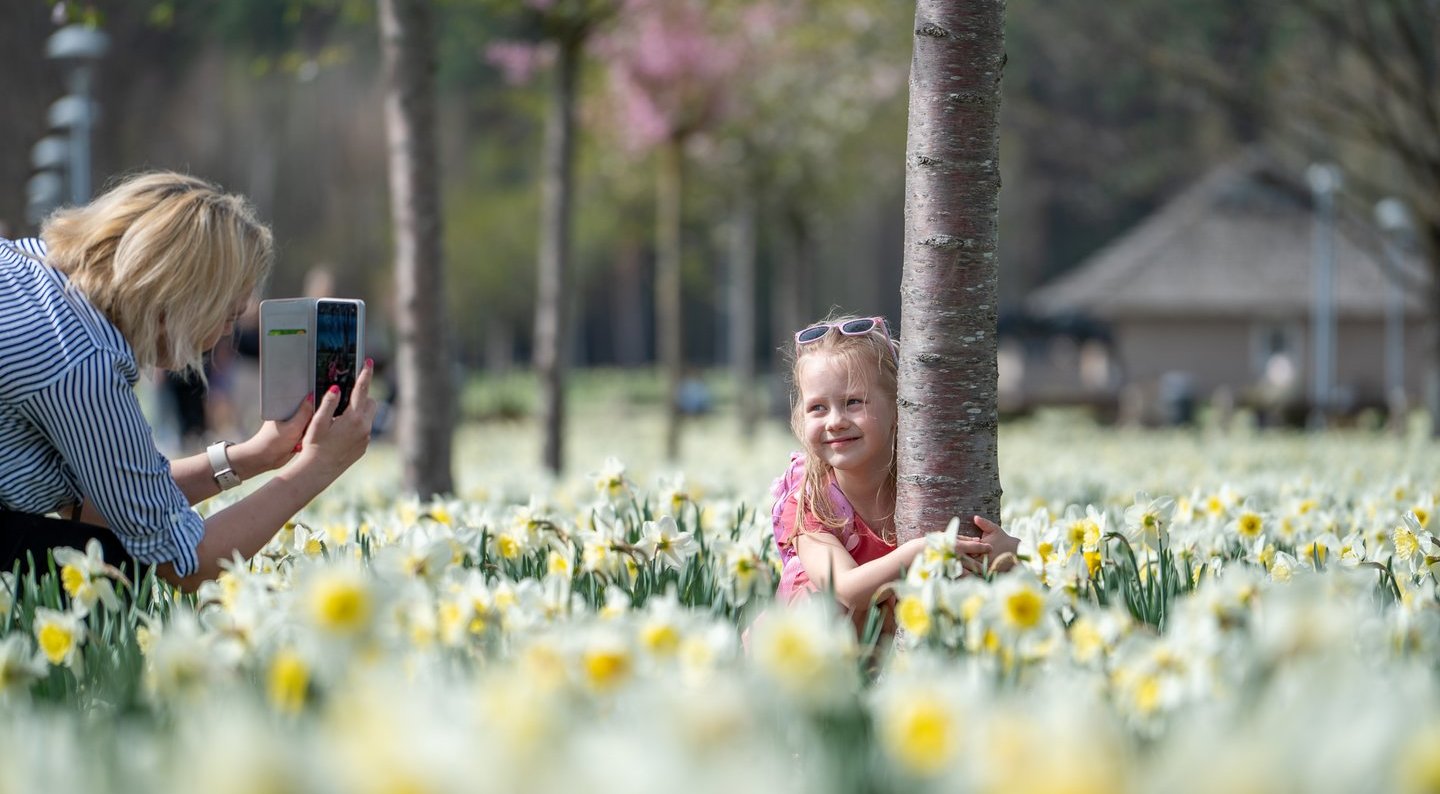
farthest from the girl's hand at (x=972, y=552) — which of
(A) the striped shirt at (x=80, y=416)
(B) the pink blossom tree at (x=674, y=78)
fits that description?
Result: (B) the pink blossom tree at (x=674, y=78)

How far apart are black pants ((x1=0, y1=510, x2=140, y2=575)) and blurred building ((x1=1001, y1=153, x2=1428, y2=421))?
2727cm

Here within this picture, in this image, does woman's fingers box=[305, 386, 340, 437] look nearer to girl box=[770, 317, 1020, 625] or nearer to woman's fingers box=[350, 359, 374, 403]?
woman's fingers box=[350, 359, 374, 403]

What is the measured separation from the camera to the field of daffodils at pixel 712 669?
115cm

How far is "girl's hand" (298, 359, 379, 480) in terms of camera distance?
2.92 metres

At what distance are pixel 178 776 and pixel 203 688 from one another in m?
0.55

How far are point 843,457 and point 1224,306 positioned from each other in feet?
98.3

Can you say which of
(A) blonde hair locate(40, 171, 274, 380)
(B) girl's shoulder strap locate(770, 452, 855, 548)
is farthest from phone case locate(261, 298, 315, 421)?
(B) girl's shoulder strap locate(770, 452, 855, 548)

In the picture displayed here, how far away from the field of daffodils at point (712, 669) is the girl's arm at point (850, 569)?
11 cm

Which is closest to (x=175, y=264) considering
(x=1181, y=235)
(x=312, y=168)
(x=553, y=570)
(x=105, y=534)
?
(x=105, y=534)

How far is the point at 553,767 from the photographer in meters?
1.17

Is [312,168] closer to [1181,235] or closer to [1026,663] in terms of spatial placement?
[1181,235]

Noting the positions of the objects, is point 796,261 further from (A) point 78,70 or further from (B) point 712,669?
(B) point 712,669

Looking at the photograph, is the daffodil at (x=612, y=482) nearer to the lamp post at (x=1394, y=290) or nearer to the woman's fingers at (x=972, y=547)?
the woman's fingers at (x=972, y=547)

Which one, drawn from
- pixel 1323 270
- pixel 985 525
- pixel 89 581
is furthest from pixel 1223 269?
pixel 89 581
